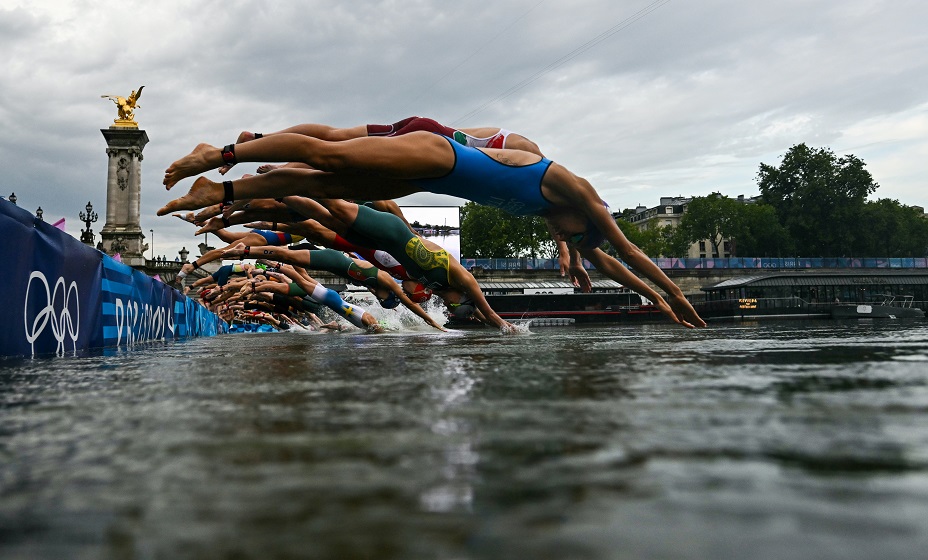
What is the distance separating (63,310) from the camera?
535 cm

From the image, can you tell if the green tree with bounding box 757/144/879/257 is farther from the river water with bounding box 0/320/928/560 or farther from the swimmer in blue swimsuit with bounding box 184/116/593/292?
the river water with bounding box 0/320/928/560

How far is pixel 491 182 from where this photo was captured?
535 cm

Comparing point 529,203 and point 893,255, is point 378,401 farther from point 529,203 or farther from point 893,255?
point 893,255

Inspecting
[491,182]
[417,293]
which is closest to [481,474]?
[491,182]

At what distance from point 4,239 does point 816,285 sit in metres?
41.0

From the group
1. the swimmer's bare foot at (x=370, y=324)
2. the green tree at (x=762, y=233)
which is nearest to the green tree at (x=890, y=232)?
the green tree at (x=762, y=233)

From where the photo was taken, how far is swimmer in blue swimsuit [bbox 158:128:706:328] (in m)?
4.52

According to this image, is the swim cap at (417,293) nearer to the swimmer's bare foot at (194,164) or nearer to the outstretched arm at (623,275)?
the outstretched arm at (623,275)

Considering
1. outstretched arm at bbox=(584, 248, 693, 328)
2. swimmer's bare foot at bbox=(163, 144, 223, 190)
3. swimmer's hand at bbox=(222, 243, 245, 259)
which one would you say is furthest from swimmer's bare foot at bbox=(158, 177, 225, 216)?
swimmer's hand at bbox=(222, 243, 245, 259)

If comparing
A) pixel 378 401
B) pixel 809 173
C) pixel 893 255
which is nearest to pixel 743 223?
pixel 809 173

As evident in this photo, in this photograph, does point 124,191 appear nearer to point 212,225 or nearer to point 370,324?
point 370,324

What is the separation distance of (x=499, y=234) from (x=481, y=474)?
203 feet

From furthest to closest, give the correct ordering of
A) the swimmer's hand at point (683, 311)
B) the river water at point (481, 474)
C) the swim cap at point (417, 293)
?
the swim cap at point (417, 293), the swimmer's hand at point (683, 311), the river water at point (481, 474)

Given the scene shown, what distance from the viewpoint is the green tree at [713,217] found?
65.2m
